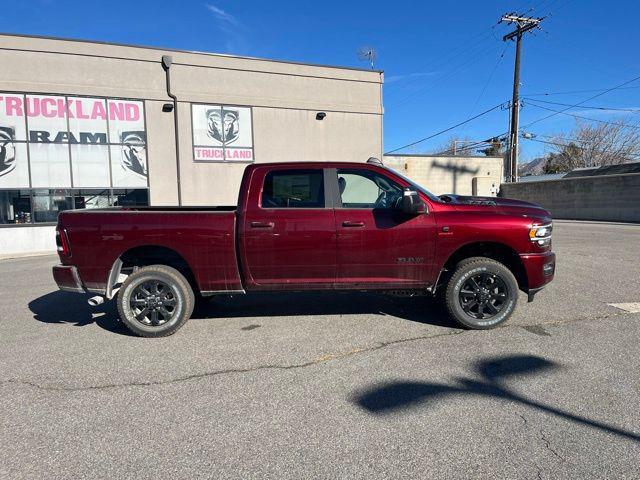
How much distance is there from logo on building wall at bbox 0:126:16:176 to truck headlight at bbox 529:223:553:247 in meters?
16.6

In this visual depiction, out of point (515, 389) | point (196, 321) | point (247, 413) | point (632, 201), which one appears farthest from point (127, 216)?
point (632, 201)

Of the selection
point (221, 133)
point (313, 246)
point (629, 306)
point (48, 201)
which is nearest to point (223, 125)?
point (221, 133)

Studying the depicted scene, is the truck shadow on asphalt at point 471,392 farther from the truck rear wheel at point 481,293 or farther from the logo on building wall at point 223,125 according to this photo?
the logo on building wall at point 223,125

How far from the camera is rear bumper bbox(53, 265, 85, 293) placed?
4.80m

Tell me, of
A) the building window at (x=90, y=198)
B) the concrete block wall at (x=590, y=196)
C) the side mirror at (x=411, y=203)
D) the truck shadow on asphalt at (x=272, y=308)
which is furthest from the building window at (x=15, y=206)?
the concrete block wall at (x=590, y=196)

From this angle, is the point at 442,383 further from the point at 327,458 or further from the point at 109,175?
the point at 109,175

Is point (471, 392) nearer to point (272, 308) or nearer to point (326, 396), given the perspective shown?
point (326, 396)

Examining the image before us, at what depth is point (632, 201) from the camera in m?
21.7

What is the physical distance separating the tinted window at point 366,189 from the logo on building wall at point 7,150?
1469 cm

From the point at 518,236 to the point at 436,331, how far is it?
1417 millimetres

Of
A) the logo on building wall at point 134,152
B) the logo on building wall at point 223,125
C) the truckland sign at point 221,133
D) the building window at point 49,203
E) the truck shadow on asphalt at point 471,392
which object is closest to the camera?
the truck shadow on asphalt at point 471,392

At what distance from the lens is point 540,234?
15.7 feet

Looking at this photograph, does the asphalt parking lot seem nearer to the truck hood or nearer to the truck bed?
the truck bed

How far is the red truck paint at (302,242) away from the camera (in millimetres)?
4730
